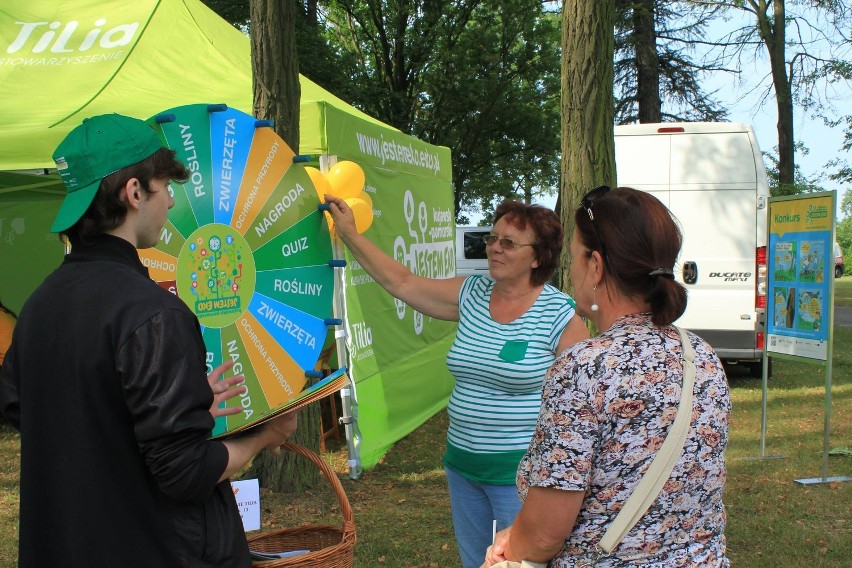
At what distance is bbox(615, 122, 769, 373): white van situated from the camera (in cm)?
934

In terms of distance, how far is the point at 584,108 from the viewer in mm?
5074

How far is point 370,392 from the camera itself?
6297 millimetres

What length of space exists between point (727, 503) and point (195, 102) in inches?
197

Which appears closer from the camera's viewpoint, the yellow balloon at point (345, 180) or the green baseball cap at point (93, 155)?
the green baseball cap at point (93, 155)

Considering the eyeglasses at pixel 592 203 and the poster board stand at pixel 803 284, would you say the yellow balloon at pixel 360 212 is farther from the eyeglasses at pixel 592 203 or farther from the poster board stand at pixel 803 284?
the poster board stand at pixel 803 284

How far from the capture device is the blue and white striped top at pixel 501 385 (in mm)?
2834

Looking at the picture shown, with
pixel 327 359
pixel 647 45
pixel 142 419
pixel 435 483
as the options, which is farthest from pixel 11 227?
pixel 647 45

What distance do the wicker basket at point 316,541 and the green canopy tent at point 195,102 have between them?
3341 millimetres

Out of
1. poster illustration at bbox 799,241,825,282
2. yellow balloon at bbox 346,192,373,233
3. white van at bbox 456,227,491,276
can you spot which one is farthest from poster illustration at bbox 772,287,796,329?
white van at bbox 456,227,491,276

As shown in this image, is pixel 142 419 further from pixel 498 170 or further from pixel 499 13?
pixel 498 170

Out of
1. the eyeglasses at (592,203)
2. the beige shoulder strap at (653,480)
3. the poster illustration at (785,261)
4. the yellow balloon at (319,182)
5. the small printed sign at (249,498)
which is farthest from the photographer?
the poster illustration at (785,261)

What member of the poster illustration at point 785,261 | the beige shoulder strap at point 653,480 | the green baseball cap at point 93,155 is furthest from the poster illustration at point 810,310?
the green baseball cap at point 93,155

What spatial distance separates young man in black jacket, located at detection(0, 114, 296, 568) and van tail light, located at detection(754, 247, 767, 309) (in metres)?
8.69

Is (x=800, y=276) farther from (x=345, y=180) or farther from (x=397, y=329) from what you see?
(x=345, y=180)
